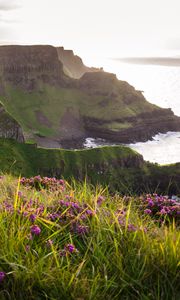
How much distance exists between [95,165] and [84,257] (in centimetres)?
15227

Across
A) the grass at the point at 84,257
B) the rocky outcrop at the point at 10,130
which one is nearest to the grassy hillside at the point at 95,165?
the rocky outcrop at the point at 10,130

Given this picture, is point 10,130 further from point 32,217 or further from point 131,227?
point 131,227

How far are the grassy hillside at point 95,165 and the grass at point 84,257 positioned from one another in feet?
430

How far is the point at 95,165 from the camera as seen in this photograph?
520ft

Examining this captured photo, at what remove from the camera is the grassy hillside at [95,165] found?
14525 cm

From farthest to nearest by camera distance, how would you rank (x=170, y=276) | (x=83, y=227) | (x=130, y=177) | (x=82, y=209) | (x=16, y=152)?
(x=130, y=177) < (x=16, y=152) < (x=82, y=209) < (x=83, y=227) < (x=170, y=276)

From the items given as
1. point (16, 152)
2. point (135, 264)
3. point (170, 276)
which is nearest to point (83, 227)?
point (135, 264)

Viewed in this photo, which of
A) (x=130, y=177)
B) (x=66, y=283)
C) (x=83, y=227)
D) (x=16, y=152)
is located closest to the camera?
(x=66, y=283)

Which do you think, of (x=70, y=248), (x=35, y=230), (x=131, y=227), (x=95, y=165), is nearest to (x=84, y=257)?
(x=70, y=248)

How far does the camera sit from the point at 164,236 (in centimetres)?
738

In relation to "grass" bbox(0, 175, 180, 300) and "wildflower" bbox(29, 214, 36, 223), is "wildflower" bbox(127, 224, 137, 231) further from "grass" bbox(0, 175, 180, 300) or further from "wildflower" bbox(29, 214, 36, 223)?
"wildflower" bbox(29, 214, 36, 223)

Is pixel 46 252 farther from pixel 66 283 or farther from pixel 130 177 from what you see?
pixel 130 177

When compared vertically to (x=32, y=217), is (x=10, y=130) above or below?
below

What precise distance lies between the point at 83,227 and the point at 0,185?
3.28m
